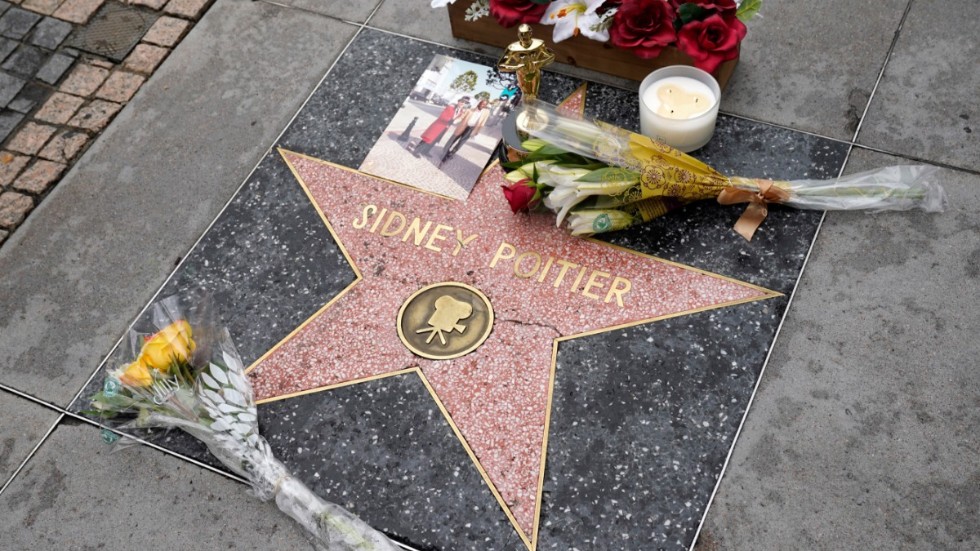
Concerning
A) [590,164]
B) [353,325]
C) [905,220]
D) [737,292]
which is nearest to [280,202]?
[353,325]

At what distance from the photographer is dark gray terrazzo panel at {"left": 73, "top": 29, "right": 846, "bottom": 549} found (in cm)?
236

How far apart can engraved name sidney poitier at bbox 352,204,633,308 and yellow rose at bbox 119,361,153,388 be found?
2.80 ft

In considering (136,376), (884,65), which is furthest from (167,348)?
(884,65)

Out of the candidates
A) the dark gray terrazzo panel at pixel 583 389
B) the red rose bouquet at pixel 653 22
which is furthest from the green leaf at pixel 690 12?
the dark gray terrazzo panel at pixel 583 389

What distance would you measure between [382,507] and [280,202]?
1.20 meters

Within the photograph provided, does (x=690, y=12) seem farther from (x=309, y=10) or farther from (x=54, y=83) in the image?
(x=54, y=83)

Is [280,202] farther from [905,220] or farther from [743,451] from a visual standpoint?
[905,220]

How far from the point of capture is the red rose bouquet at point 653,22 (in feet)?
9.46

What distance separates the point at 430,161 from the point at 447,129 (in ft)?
0.52

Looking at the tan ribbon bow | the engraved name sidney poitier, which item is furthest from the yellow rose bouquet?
the tan ribbon bow

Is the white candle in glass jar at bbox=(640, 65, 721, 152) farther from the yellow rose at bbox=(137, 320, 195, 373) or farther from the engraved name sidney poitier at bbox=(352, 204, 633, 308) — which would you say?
the yellow rose at bbox=(137, 320, 195, 373)

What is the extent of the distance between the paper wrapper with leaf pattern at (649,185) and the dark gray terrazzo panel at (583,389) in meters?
0.07

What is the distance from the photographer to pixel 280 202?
3086 mm

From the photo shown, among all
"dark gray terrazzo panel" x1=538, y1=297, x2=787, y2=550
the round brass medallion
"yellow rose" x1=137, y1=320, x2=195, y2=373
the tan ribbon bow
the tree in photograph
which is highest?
"yellow rose" x1=137, y1=320, x2=195, y2=373
